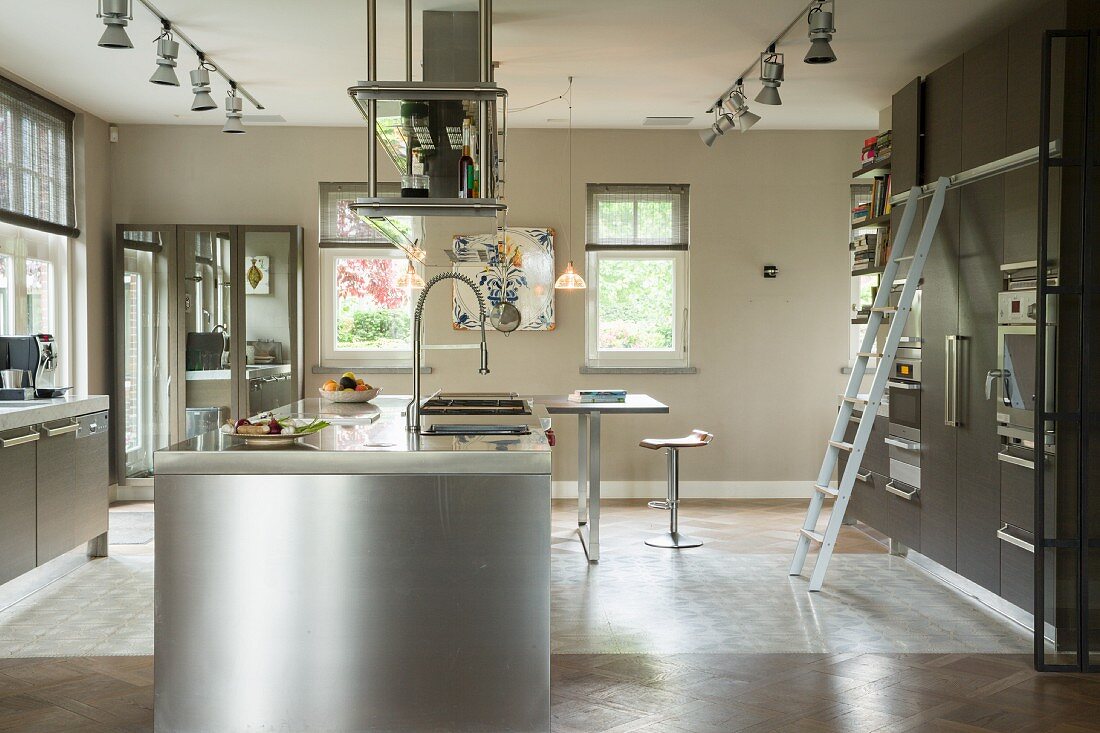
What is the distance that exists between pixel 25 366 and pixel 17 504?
3.28 feet

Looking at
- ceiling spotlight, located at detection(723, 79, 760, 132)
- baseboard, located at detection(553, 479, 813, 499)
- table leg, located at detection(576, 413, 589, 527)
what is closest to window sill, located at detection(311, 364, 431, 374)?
table leg, located at detection(576, 413, 589, 527)

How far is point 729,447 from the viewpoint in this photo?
7.86 metres

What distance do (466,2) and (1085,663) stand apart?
155 inches

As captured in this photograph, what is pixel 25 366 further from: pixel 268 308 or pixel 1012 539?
pixel 1012 539

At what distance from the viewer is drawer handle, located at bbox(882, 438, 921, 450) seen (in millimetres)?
5488

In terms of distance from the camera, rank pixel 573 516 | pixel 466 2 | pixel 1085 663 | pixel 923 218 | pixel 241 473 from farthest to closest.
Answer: pixel 573 516, pixel 923 218, pixel 466 2, pixel 1085 663, pixel 241 473

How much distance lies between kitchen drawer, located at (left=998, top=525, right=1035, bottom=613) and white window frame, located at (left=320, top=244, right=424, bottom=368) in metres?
4.65

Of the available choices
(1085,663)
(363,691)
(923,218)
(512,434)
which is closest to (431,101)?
(512,434)

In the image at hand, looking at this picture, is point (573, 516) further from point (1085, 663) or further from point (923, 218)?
point (1085, 663)

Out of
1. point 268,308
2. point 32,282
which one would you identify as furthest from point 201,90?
point 268,308

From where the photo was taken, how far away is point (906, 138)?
5.68 metres

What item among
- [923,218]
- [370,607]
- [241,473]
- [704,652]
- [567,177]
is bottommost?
[704,652]

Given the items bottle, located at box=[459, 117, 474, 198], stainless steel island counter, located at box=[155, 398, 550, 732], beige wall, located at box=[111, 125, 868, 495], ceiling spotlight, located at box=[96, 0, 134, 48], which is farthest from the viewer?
beige wall, located at box=[111, 125, 868, 495]

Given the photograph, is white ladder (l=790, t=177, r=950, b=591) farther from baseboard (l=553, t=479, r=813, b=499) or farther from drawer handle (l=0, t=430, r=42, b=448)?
Result: drawer handle (l=0, t=430, r=42, b=448)
